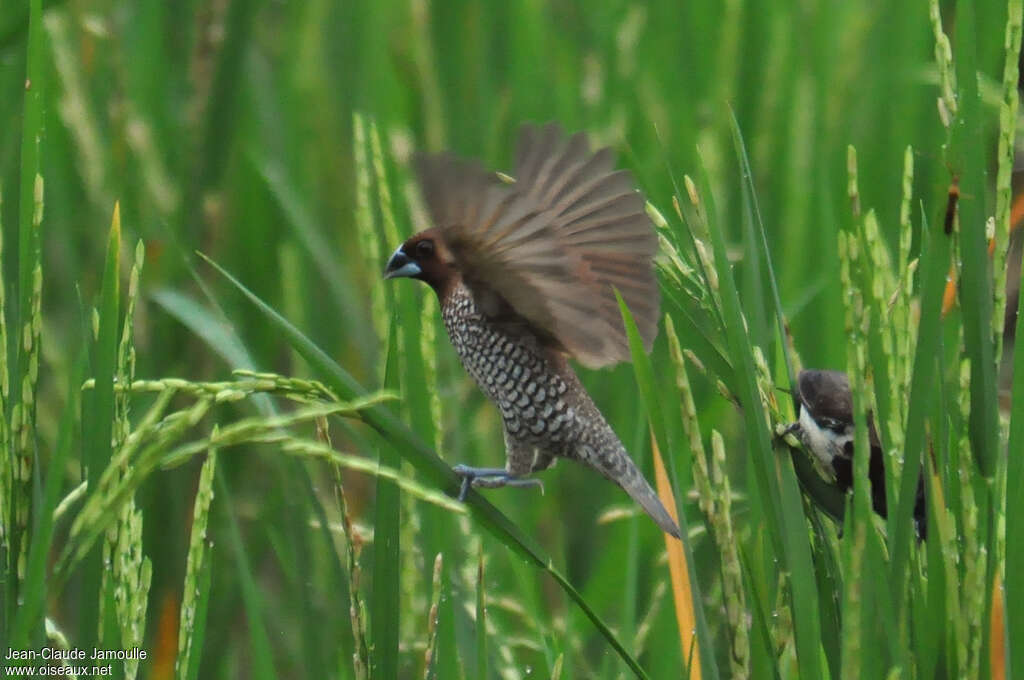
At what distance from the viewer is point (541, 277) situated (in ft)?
4.75

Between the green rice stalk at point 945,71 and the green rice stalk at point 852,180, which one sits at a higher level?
the green rice stalk at point 945,71

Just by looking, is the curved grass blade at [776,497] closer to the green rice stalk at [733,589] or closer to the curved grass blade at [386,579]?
the green rice stalk at [733,589]

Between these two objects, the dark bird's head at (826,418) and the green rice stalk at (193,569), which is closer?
the green rice stalk at (193,569)

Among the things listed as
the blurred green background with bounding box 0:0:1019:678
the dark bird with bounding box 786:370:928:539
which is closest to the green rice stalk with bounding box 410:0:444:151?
the blurred green background with bounding box 0:0:1019:678

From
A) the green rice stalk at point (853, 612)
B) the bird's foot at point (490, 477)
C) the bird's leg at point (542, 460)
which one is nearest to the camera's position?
the green rice stalk at point (853, 612)

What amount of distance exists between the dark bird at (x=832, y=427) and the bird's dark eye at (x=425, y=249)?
0.46 metres

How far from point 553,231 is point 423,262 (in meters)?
0.26

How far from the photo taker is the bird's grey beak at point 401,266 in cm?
163

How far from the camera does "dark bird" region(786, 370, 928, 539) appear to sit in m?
1.37

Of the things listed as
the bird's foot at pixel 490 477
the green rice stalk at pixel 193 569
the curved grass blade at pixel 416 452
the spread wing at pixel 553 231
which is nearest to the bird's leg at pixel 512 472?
the bird's foot at pixel 490 477

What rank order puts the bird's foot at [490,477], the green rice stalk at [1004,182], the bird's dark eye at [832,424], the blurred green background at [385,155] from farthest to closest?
the blurred green background at [385,155] → the bird's foot at [490,477] → the bird's dark eye at [832,424] → the green rice stalk at [1004,182]

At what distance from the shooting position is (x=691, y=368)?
2576 mm

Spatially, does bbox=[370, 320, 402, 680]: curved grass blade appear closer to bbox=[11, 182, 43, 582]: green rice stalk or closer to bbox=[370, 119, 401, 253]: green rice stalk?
bbox=[11, 182, 43, 582]: green rice stalk

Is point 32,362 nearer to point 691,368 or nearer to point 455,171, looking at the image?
point 455,171
